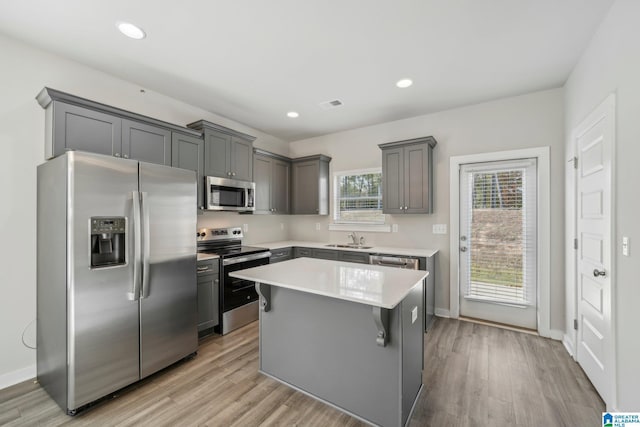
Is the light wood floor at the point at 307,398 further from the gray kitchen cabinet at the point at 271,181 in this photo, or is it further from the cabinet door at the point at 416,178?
the gray kitchen cabinet at the point at 271,181

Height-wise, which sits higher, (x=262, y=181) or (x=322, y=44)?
(x=322, y=44)

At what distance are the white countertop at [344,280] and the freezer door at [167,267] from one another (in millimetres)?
774

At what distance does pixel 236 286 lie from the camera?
341 centimetres

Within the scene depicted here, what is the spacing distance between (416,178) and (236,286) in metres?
2.80

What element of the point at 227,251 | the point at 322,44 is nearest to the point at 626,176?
the point at 322,44

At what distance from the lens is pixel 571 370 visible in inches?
97.3

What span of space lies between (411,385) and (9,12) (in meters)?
3.98

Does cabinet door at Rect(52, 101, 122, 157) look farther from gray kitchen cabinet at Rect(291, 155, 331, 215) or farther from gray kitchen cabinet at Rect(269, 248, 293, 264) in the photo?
gray kitchen cabinet at Rect(291, 155, 331, 215)

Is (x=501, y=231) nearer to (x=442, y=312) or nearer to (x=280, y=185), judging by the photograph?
(x=442, y=312)

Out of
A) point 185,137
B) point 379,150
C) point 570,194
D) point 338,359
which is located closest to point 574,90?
point 570,194

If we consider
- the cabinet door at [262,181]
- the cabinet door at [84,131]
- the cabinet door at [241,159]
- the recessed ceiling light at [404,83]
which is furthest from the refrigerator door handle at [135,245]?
the recessed ceiling light at [404,83]

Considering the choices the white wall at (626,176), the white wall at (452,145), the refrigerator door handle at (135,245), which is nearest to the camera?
the white wall at (626,176)

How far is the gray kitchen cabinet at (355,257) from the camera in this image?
3854 mm

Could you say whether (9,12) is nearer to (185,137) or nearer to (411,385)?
(185,137)
